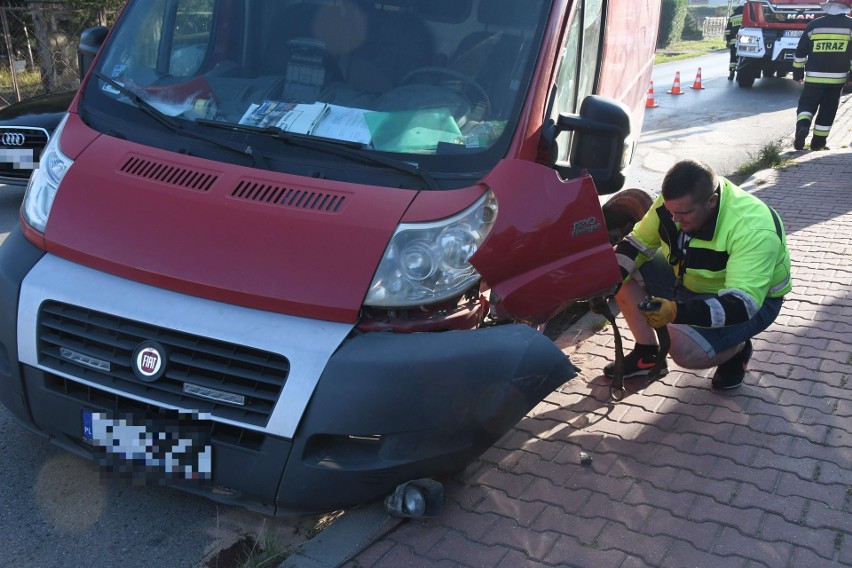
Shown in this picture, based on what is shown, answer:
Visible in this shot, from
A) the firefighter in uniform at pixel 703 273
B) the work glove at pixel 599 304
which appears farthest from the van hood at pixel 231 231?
the firefighter in uniform at pixel 703 273

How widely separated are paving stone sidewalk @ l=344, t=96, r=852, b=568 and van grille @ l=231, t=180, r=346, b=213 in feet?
3.98

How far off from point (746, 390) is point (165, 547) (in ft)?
9.39

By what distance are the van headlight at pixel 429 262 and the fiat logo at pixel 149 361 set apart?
0.72 metres

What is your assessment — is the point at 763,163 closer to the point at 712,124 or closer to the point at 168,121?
the point at 712,124

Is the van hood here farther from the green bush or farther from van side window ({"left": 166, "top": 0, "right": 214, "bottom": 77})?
the green bush

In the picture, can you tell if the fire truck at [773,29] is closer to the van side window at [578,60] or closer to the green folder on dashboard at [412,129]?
the van side window at [578,60]

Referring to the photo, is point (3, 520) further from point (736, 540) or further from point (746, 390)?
→ point (746, 390)

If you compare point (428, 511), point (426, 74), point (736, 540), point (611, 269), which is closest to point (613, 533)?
point (736, 540)

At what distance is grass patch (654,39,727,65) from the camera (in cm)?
2812

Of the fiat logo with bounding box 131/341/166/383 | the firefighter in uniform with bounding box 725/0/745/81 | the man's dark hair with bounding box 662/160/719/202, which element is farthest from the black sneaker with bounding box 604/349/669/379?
the firefighter in uniform with bounding box 725/0/745/81

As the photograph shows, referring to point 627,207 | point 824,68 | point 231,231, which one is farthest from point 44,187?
point 824,68

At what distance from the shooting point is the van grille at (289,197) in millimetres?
3207

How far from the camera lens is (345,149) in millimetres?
3443

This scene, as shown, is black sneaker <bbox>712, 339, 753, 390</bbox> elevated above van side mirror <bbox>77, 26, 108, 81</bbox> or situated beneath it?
situated beneath
